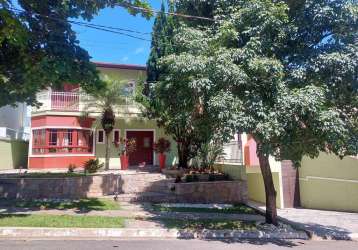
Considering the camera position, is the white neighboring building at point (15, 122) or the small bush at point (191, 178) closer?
the small bush at point (191, 178)

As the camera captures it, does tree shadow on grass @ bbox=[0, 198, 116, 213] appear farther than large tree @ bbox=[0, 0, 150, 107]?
Yes

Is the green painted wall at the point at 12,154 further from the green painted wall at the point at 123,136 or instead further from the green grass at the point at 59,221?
the green grass at the point at 59,221

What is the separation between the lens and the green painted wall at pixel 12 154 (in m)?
22.6

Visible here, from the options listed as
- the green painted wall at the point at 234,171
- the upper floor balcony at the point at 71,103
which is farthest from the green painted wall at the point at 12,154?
the green painted wall at the point at 234,171

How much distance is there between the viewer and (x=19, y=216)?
10.8m

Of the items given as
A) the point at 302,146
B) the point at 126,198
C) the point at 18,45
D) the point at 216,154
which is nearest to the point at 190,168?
the point at 216,154

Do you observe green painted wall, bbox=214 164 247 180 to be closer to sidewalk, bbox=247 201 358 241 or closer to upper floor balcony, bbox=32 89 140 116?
sidewalk, bbox=247 201 358 241

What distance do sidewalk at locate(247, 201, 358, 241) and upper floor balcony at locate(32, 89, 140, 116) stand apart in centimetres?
910

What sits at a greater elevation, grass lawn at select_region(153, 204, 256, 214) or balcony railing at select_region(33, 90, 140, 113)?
balcony railing at select_region(33, 90, 140, 113)

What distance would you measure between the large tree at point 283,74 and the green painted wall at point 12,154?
16.3m

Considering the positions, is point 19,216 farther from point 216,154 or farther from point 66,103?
point 66,103

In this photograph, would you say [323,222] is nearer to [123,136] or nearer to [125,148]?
[125,148]

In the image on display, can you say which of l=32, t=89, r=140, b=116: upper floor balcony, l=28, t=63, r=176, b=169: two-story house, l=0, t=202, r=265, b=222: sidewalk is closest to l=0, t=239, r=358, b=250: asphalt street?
l=0, t=202, r=265, b=222: sidewalk

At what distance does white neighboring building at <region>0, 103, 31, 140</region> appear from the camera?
26.9 metres
